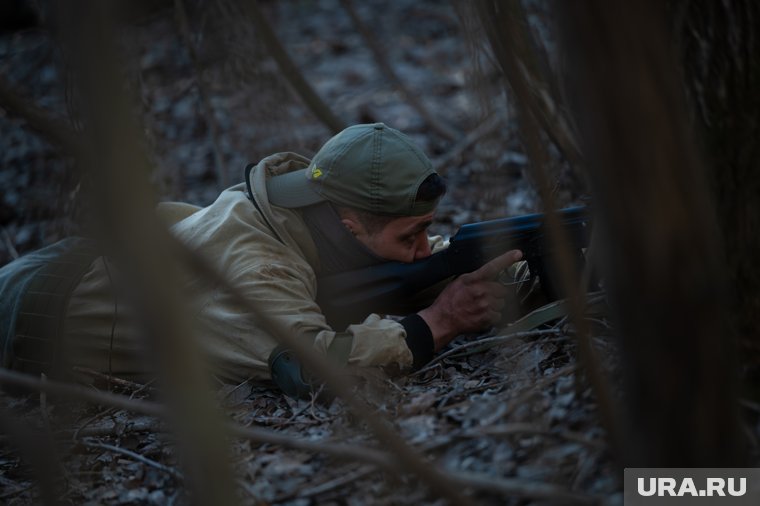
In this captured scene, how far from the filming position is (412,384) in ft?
11.4

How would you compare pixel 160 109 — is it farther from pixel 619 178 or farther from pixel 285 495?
pixel 619 178

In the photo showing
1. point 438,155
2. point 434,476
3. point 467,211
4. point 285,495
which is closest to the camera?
point 434,476

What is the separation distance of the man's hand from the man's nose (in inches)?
7.5

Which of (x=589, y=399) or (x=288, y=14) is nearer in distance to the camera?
(x=589, y=399)

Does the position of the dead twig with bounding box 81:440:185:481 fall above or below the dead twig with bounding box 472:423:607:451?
below

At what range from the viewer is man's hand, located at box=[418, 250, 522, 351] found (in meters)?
3.48

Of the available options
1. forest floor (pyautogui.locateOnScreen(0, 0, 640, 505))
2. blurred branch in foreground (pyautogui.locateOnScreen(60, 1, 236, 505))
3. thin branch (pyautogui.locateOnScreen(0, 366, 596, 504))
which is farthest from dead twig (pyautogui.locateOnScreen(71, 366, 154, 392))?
blurred branch in foreground (pyautogui.locateOnScreen(60, 1, 236, 505))

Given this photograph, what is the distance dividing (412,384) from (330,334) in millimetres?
384

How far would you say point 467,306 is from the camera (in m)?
3.49

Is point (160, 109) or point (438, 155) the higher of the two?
→ point (160, 109)

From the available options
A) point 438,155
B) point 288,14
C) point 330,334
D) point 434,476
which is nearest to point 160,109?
point 438,155

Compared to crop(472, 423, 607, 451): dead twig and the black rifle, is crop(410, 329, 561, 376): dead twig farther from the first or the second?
crop(472, 423, 607, 451): dead twig

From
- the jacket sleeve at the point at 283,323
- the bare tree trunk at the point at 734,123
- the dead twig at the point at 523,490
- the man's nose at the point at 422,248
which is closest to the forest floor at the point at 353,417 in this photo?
the dead twig at the point at 523,490

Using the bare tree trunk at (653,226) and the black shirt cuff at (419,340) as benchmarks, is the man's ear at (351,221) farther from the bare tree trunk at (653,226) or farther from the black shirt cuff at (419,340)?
the bare tree trunk at (653,226)
